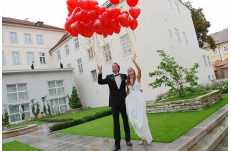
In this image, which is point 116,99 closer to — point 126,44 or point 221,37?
point 126,44

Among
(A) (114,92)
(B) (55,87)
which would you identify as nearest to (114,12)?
(A) (114,92)

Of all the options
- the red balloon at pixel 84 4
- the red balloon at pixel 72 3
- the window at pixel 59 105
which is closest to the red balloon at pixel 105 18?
the red balloon at pixel 84 4

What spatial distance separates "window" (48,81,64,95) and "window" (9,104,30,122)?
11.5 feet

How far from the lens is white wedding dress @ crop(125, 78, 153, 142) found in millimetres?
4164

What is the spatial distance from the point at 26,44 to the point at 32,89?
11.0 meters

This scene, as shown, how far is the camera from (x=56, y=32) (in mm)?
31094

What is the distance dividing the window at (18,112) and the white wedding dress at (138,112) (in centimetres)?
1787

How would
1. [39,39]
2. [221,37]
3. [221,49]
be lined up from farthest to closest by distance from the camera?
[221,37] < [221,49] < [39,39]

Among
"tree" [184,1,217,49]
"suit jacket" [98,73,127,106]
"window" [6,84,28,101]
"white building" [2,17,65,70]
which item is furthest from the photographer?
"white building" [2,17,65,70]

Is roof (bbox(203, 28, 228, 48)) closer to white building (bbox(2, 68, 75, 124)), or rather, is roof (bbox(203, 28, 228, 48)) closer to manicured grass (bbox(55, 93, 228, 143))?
white building (bbox(2, 68, 75, 124))

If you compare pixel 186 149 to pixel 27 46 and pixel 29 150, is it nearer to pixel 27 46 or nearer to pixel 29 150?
pixel 29 150

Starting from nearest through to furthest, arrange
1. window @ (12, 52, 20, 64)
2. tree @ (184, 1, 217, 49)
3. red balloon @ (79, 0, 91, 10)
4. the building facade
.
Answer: red balloon @ (79, 0, 91, 10)
tree @ (184, 1, 217, 49)
window @ (12, 52, 20, 64)
the building facade

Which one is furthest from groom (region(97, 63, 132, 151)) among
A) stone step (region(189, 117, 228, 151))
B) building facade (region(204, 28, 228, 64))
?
building facade (region(204, 28, 228, 64))

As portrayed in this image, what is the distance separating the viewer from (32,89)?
19797 mm
